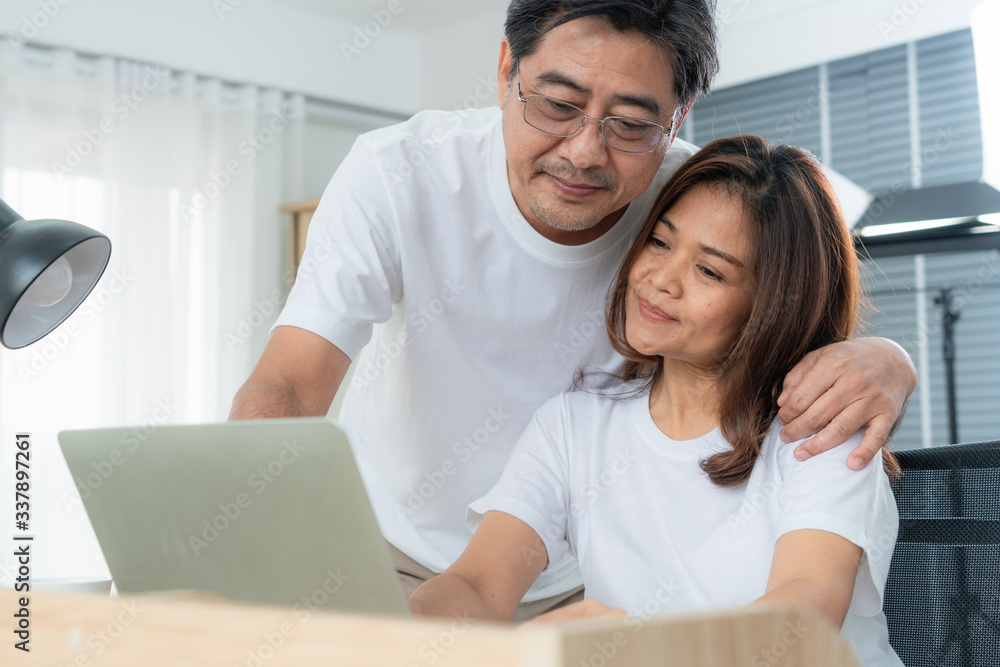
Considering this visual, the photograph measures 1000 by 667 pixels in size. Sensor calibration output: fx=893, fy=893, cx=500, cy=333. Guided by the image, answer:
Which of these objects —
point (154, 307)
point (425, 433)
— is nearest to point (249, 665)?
point (425, 433)

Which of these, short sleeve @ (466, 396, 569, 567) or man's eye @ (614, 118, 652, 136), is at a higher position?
man's eye @ (614, 118, 652, 136)

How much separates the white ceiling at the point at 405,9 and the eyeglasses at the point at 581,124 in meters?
3.16

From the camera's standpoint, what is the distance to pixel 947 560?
1130 mm

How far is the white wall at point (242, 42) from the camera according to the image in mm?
3625

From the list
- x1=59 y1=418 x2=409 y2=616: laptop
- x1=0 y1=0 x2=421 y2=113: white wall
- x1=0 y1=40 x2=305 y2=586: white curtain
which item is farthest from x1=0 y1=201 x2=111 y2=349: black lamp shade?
x1=0 y1=0 x2=421 y2=113: white wall

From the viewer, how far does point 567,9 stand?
4.09 feet

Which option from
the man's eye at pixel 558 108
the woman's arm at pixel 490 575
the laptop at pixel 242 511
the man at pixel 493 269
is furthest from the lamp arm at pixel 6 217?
the man's eye at pixel 558 108

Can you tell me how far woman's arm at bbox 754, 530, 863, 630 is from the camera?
3.01ft

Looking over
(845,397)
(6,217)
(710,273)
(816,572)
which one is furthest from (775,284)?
Result: (6,217)

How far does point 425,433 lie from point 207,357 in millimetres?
2767

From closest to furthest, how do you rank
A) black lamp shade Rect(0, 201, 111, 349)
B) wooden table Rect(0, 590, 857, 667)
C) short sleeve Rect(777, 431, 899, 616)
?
wooden table Rect(0, 590, 857, 667) < black lamp shade Rect(0, 201, 111, 349) < short sleeve Rect(777, 431, 899, 616)

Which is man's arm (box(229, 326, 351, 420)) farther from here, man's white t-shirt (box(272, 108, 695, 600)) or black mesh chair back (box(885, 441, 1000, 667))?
black mesh chair back (box(885, 441, 1000, 667))

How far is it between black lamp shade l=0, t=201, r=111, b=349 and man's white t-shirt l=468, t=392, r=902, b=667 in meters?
0.61

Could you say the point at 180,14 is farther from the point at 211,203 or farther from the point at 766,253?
the point at 766,253
